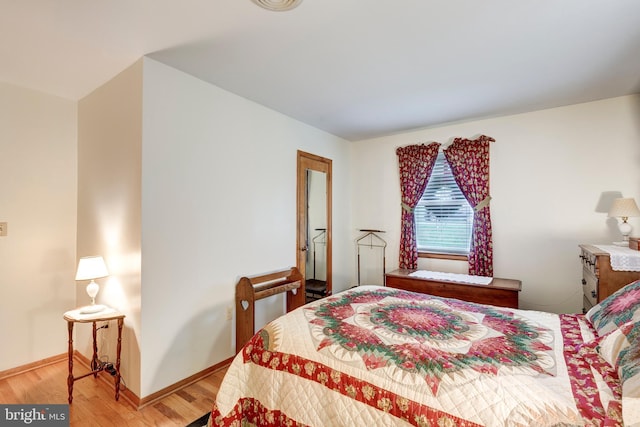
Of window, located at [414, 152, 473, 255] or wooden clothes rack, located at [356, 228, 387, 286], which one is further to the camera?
wooden clothes rack, located at [356, 228, 387, 286]

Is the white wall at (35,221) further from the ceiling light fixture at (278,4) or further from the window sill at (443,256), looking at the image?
the window sill at (443,256)

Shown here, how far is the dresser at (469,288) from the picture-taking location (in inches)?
117

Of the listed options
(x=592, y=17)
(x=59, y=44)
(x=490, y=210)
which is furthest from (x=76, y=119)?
(x=490, y=210)

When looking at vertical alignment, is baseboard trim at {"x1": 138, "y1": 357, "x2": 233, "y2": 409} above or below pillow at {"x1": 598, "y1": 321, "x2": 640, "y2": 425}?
below

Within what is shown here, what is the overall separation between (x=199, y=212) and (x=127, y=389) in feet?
4.66

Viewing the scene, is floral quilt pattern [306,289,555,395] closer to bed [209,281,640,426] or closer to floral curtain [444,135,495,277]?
bed [209,281,640,426]

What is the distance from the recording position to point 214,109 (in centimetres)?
269

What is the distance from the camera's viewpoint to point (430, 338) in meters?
1.52

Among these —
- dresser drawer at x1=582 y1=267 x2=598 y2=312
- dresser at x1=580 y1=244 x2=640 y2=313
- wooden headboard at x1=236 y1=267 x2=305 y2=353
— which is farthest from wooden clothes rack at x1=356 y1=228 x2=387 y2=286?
dresser at x1=580 y1=244 x2=640 y2=313

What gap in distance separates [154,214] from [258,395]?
1.47 meters

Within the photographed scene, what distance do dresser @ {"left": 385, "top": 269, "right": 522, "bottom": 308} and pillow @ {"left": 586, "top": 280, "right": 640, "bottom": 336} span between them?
1262mm

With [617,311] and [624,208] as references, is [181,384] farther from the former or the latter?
[624,208]

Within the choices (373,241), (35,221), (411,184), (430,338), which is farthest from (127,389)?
(411,184)

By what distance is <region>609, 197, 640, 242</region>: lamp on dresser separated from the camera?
2.59m
